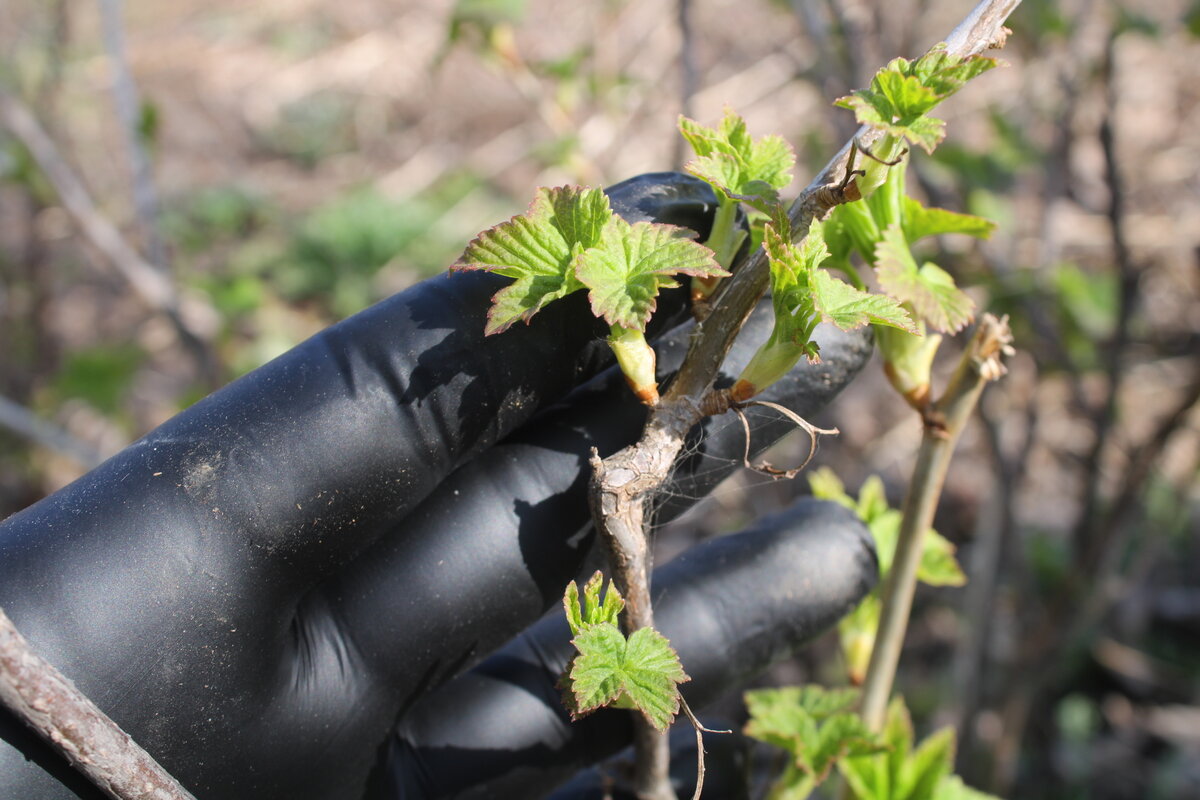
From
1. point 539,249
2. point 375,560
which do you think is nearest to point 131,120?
point 375,560

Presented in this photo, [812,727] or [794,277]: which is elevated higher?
[794,277]

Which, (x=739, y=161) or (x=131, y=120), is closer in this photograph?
(x=739, y=161)

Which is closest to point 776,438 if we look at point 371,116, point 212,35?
point 371,116

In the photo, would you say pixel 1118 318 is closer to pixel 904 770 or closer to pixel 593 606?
pixel 904 770

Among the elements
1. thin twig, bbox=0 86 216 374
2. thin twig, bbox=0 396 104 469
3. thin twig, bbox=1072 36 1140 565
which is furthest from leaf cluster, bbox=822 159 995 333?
thin twig, bbox=0 396 104 469

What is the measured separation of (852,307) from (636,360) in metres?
0.16

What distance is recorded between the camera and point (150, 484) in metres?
0.75

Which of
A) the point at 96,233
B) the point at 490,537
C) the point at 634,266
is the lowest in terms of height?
the point at 490,537

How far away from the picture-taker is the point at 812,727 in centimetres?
88

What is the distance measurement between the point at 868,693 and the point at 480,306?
1.86ft

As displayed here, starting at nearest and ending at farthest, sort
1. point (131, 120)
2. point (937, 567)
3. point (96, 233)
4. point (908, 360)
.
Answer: point (908, 360) < point (937, 567) < point (96, 233) < point (131, 120)

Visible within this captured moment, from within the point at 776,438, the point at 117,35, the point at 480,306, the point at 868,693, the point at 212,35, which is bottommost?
the point at 868,693

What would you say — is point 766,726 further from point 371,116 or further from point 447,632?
point 371,116

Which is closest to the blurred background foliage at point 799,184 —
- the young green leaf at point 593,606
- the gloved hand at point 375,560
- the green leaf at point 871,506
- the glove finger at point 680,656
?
the green leaf at point 871,506
